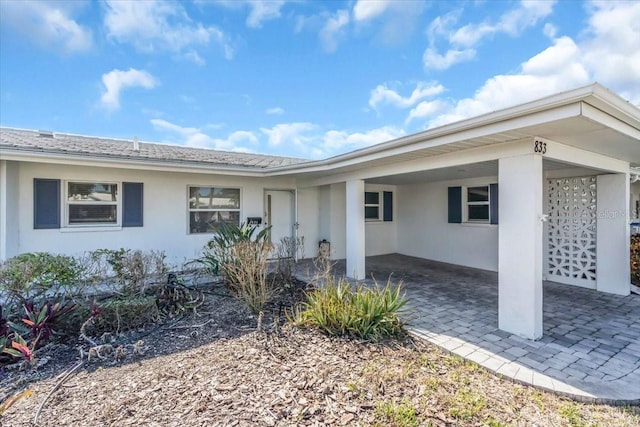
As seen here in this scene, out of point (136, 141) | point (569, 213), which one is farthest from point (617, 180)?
point (136, 141)

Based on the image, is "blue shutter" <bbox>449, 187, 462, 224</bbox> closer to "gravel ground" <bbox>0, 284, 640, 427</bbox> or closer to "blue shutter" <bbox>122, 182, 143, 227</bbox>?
"gravel ground" <bbox>0, 284, 640, 427</bbox>

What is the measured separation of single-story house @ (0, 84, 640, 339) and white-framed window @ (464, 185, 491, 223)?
4 cm

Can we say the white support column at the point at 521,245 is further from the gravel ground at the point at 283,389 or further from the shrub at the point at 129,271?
the shrub at the point at 129,271

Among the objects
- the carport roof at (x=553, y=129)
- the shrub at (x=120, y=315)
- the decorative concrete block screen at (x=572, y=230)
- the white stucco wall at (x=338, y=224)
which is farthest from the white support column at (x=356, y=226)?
the decorative concrete block screen at (x=572, y=230)

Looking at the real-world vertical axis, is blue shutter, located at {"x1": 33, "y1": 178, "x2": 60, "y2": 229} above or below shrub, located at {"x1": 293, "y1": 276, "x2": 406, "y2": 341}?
above

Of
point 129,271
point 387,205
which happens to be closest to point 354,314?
→ point 129,271

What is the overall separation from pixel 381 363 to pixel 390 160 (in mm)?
4054

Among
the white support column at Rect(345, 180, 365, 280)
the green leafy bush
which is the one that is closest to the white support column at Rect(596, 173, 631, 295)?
the white support column at Rect(345, 180, 365, 280)

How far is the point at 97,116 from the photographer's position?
12.9 m

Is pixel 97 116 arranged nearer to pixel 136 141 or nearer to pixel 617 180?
pixel 136 141

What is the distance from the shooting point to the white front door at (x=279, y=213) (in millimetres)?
10383

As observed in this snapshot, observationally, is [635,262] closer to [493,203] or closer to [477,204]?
[493,203]

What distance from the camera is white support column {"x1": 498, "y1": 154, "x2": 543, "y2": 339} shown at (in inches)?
171

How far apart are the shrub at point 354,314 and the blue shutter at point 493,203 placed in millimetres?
5653
